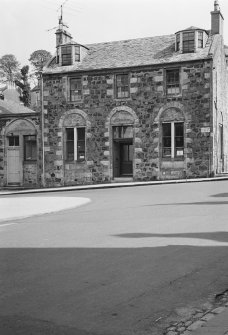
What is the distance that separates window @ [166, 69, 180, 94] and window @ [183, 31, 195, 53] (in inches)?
63.9

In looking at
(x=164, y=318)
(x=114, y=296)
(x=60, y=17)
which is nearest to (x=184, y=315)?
(x=164, y=318)

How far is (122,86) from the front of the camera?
99.4 feet

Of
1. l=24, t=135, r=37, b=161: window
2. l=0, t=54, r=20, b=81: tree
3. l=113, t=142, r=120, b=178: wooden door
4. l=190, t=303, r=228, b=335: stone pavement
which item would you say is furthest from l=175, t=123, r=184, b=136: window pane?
l=0, t=54, r=20, b=81: tree

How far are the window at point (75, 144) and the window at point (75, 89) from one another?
211 cm

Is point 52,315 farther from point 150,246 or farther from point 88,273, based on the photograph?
point 150,246

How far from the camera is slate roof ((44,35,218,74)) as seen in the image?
2931 cm

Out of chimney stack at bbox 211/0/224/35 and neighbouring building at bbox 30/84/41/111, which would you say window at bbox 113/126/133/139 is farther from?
neighbouring building at bbox 30/84/41/111

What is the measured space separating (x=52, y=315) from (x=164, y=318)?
3.77ft

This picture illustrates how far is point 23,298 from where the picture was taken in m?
5.40

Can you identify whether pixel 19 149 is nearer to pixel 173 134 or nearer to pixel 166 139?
pixel 166 139

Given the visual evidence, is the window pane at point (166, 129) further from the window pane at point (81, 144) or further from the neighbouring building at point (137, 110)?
the window pane at point (81, 144)

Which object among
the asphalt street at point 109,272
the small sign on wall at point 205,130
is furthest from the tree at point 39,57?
the asphalt street at point 109,272

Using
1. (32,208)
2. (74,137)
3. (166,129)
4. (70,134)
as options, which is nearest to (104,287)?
(32,208)

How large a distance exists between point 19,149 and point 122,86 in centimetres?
839
